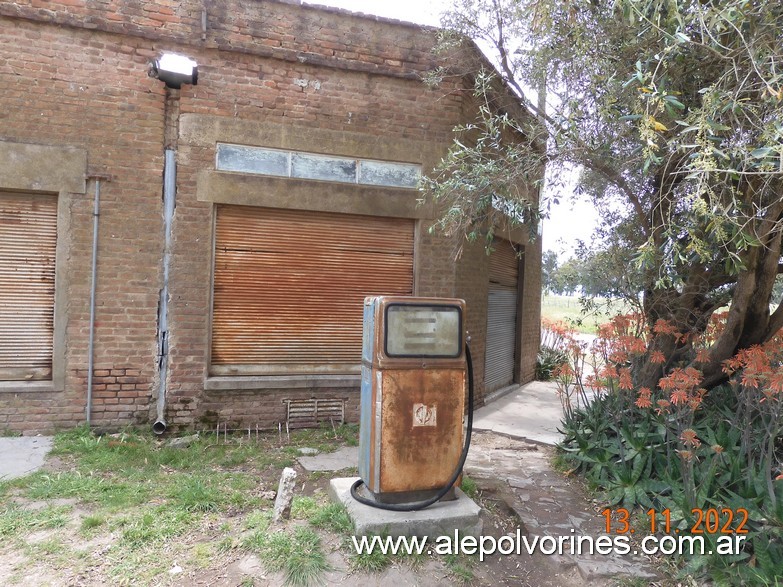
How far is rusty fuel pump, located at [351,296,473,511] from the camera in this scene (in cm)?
375

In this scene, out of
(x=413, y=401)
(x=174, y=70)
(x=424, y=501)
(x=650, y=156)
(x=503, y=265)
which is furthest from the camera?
(x=503, y=265)

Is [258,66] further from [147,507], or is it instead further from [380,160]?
[147,507]

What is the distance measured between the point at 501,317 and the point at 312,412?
417 cm

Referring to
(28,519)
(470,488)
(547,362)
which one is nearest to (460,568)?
(470,488)

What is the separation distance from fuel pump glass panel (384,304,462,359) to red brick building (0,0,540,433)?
320cm

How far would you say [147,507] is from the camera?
163 inches

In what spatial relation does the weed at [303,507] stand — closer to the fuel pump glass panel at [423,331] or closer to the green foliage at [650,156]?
the fuel pump glass panel at [423,331]

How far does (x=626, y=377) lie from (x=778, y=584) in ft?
5.55

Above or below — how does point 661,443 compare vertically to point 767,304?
below

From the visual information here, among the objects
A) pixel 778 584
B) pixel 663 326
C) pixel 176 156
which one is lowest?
pixel 778 584

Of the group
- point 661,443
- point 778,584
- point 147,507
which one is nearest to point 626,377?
point 661,443

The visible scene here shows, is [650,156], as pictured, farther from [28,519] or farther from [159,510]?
[28,519]

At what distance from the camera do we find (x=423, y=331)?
3840 millimetres

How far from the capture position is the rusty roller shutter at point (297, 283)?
6.52m
